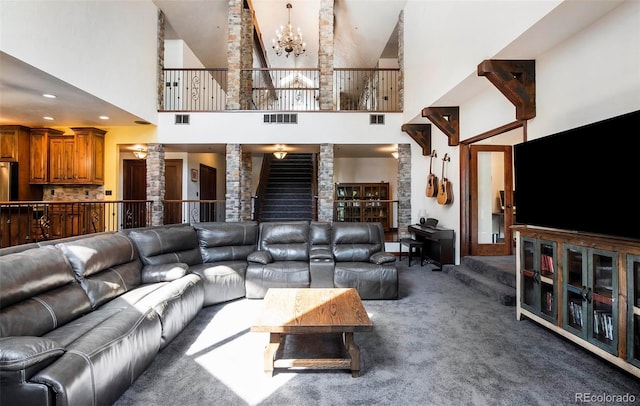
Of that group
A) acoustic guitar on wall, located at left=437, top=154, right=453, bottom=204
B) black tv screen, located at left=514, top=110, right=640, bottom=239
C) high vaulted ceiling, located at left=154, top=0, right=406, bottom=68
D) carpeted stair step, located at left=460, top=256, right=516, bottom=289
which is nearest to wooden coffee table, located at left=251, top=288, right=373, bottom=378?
black tv screen, located at left=514, top=110, right=640, bottom=239

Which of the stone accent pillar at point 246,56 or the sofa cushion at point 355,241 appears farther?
the stone accent pillar at point 246,56

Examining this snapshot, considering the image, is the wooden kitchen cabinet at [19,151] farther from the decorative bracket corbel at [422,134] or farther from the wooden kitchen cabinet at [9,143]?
the decorative bracket corbel at [422,134]

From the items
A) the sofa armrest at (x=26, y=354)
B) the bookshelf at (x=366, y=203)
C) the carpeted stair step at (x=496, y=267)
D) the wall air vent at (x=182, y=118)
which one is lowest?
the carpeted stair step at (x=496, y=267)

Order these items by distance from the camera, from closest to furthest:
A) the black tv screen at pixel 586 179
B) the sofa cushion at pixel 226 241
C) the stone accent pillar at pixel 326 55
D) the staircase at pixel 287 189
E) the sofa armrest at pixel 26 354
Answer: the sofa armrest at pixel 26 354 < the black tv screen at pixel 586 179 < the sofa cushion at pixel 226 241 < the stone accent pillar at pixel 326 55 < the staircase at pixel 287 189

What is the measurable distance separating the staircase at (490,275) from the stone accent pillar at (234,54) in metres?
5.60

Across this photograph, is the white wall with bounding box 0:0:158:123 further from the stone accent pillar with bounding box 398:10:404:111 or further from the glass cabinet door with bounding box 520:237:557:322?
the glass cabinet door with bounding box 520:237:557:322

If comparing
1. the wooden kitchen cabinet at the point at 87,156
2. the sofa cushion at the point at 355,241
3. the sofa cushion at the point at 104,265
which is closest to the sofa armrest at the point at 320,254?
the sofa cushion at the point at 355,241

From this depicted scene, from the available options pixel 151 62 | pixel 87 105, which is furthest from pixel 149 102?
pixel 87 105

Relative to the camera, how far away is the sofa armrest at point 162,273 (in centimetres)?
311

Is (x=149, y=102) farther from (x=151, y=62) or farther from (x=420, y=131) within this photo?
(x=420, y=131)

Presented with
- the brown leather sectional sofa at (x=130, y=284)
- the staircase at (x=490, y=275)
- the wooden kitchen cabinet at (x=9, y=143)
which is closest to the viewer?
the brown leather sectional sofa at (x=130, y=284)

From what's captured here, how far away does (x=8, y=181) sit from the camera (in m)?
5.84

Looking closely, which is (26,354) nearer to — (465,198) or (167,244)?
(167,244)

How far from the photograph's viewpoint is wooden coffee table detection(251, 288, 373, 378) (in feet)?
6.77
